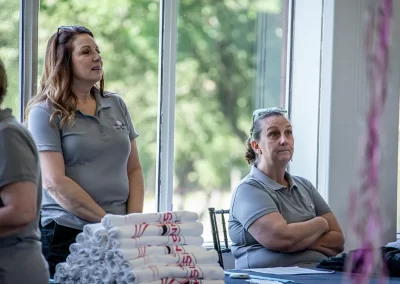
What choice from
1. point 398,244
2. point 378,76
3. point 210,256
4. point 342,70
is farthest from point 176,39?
point 378,76

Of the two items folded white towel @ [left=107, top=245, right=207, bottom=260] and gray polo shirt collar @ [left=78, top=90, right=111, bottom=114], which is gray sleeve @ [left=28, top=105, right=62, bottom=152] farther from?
folded white towel @ [left=107, top=245, right=207, bottom=260]

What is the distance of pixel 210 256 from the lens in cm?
202

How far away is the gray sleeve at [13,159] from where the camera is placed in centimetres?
150

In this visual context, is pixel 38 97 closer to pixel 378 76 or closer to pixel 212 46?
pixel 212 46

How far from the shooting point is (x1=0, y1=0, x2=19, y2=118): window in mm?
3213

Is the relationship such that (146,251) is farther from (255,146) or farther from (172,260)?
(255,146)

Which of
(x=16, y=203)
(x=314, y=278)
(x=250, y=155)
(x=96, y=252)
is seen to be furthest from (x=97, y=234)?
(x=250, y=155)

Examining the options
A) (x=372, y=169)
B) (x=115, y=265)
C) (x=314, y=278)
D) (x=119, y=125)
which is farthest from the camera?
(x=119, y=125)

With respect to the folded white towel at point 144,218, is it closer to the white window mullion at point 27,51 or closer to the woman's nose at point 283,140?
the woman's nose at point 283,140

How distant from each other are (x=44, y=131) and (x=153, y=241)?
810 millimetres

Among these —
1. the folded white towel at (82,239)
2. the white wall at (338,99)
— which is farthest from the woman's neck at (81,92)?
the white wall at (338,99)

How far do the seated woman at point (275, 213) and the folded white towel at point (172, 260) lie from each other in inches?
41.1

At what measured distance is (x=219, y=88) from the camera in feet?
13.2

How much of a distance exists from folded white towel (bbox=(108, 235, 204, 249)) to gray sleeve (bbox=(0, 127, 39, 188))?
43cm
